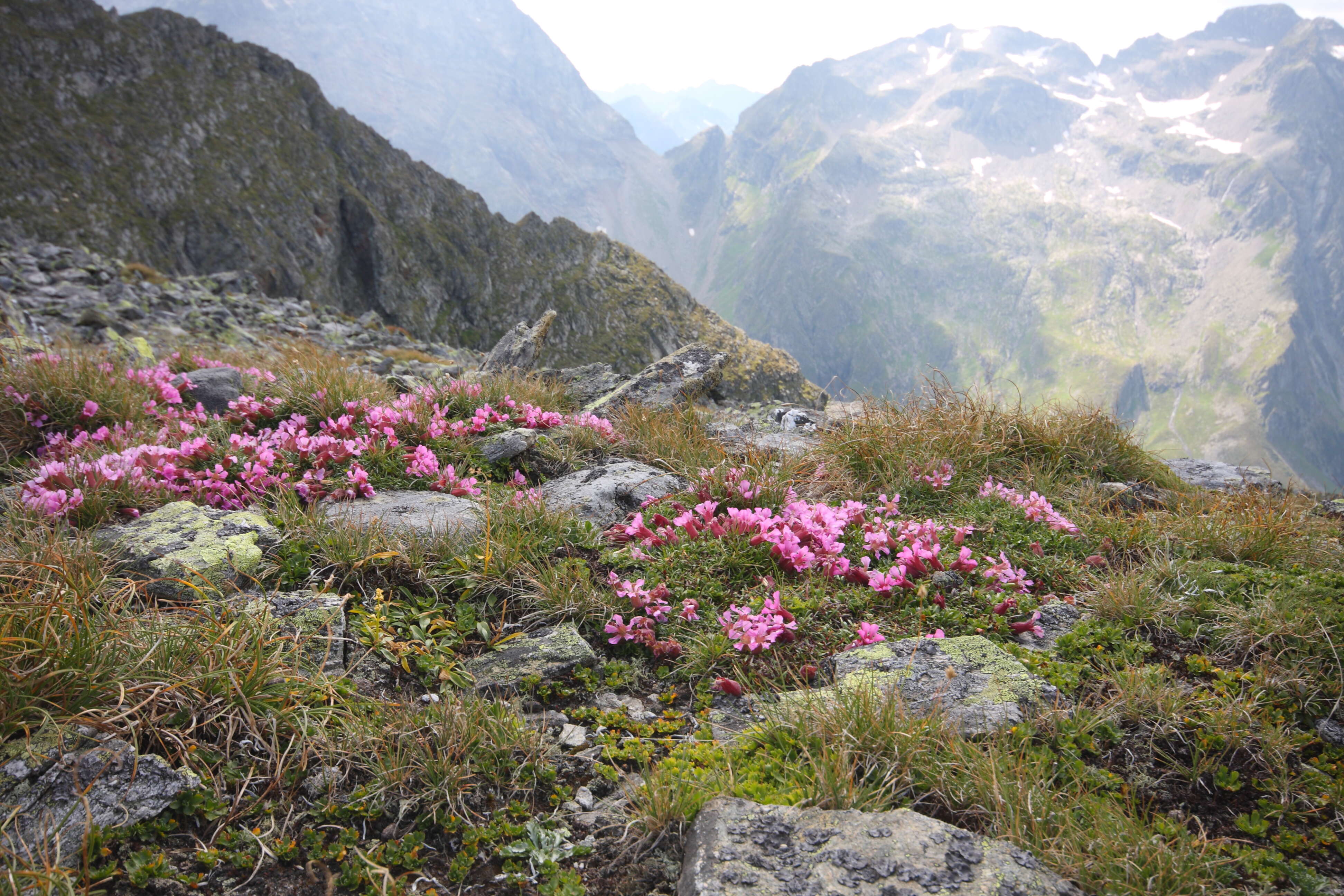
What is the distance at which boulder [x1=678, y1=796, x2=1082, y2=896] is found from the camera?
2.25 m

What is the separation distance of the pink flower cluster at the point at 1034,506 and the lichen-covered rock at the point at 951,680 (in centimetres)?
234

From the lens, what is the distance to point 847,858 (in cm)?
236

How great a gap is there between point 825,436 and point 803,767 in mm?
5134

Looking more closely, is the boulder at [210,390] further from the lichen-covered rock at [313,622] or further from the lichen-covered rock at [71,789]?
the lichen-covered rock at [71,789]

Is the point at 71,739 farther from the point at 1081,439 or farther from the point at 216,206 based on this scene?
the point at 216,206

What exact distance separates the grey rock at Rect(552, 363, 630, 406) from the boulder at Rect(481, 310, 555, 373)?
27.0 inches

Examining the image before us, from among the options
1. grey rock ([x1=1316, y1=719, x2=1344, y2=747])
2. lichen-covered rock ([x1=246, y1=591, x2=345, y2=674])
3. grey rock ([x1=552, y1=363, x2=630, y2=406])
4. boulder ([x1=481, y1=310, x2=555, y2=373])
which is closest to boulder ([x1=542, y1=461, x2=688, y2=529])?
lichen-covered rock ([x1=246, y1=591, x2=345, y2=674])

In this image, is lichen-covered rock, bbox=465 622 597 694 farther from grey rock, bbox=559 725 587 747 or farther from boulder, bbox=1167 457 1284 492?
boulder, bbox=1167 457 1284 492

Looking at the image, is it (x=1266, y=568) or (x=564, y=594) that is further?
(x=1266, y=568)

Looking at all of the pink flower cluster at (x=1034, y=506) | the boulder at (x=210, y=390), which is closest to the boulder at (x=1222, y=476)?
the pink flower cluster at (x=1034, y=506)

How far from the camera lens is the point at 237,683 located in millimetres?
2889

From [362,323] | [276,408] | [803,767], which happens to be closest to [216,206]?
[362,323]

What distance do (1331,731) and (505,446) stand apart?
670 centimetres

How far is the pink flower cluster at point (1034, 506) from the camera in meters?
5.55
